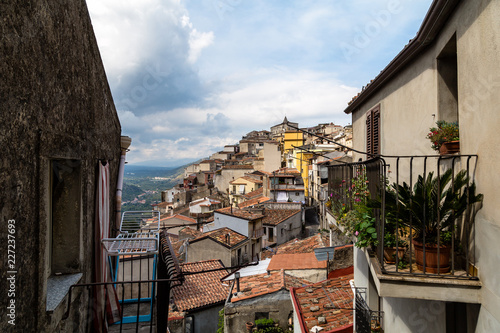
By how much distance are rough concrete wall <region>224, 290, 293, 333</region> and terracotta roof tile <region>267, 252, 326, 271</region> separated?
2.45 meters

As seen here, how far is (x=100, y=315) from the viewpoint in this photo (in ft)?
14.4

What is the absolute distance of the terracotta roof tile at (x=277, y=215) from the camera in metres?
29.7

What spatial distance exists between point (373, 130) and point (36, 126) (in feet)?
24.2

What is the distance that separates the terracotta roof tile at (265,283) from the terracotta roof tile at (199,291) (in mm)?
2746

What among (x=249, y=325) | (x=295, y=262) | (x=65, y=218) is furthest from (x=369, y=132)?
(x=295, y=262)

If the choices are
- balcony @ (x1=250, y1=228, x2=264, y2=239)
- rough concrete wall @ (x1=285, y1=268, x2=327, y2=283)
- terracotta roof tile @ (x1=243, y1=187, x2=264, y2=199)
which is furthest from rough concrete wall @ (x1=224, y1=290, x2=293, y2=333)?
terracotta roof tile @ (x1=243, y1=187, x2=264, y2=199)

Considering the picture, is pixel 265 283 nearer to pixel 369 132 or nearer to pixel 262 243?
pixel 369 132

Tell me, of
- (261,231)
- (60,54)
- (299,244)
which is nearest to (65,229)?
(60,54)

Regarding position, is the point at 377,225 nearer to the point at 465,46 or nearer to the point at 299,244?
the point at 465,46

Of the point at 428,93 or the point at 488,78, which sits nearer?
the point at 488,78

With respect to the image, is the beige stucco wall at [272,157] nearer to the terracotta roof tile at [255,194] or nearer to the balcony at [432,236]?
the terracotta roof tile at [255,194]

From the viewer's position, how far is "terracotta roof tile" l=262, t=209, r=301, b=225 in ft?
97.5

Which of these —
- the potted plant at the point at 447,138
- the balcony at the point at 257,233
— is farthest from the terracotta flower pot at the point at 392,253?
the balcony at the point at 257,233

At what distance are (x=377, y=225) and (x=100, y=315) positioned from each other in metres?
4.06
